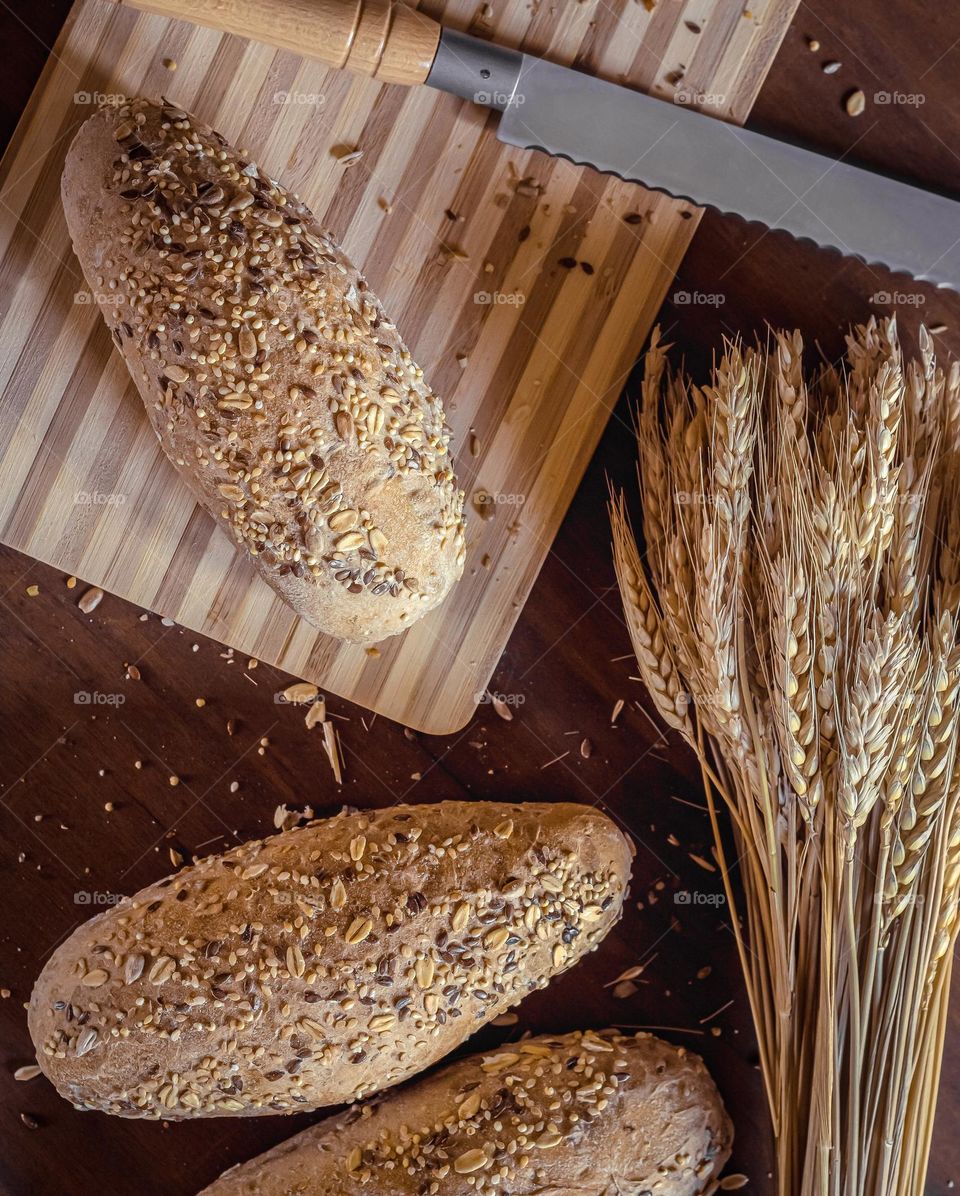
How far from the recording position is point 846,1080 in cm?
149

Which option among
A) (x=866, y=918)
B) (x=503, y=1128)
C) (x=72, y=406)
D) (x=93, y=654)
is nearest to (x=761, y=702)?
(x=866, y=918)

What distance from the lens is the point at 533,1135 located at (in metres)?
1.60

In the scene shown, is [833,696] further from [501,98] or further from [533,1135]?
[501,98]

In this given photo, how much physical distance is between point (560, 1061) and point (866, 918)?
615 millimetres

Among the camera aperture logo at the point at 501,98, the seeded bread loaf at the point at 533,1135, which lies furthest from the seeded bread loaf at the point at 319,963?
the camera aperture logo at the point at 501,98

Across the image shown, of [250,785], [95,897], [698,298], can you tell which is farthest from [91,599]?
[698,298]

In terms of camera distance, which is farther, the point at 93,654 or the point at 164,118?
the point at 93,654

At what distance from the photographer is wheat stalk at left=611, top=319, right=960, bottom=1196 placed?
139 cm

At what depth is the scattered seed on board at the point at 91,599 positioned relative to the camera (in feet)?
5.61

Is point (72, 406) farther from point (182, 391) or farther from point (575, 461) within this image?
point (575, 461)

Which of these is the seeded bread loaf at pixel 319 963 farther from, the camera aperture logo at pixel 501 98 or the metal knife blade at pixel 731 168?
the camera aperture logo at pixel 501 98

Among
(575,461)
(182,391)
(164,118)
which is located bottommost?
(182,391)

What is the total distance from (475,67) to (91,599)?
1.17 metres

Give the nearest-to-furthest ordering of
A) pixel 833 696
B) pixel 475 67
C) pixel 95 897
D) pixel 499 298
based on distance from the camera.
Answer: pixel 833 696, pixel 475 67, pixel 499 298, pixel 95 897
